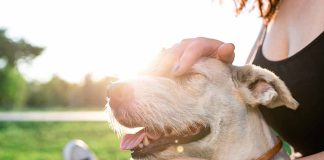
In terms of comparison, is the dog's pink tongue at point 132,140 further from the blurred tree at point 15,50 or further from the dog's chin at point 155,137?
the blurred tree at point 15,50

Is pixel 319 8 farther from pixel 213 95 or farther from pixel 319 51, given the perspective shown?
pixel 213 95

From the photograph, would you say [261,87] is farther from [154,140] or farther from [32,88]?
[32,88]

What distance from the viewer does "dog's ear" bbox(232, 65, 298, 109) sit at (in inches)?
182

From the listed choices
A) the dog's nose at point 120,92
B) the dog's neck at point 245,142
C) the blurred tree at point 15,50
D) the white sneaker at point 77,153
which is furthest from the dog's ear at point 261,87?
the blurred tree at point 15,50

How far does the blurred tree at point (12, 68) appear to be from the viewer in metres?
62.4

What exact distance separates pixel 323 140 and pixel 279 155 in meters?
0.62

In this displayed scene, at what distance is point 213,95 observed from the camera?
4848mm

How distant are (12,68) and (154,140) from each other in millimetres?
61826

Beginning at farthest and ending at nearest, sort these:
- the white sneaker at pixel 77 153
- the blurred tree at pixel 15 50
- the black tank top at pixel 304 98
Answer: the blurred tree at pixel 15 50
the white sneaker at pixel 77 153
the black tank top at pixel 304 98

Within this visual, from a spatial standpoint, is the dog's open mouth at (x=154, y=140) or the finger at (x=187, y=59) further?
the finger at (x=187, y=59)

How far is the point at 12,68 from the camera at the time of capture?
6462 cm

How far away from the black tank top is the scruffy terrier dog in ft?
1.45

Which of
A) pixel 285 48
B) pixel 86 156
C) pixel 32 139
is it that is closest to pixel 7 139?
pixel 32 139

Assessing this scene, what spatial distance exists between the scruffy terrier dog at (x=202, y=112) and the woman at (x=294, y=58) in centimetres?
16
